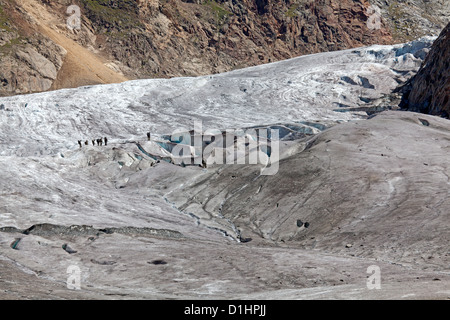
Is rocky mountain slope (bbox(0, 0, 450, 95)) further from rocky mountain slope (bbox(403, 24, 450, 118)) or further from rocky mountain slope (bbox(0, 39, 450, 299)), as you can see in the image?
rocky mountain slope (bbox(403, 24, 450, 118))

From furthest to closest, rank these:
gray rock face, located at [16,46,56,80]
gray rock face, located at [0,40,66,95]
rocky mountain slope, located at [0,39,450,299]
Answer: gray rock face, located at [16,46,56,80], gray rock face, located at [0,40,66,95], rocky mountain slope, located at [0,39,450,299]

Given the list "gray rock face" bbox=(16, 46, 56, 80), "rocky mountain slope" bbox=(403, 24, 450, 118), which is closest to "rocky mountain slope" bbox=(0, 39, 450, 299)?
"rocky mountain slope" bbox=(403, 24, 450, 118)

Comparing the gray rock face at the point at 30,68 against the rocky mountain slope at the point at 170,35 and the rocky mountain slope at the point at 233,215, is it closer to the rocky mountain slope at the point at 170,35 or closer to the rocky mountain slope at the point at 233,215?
the rocky mountain slope at the point at 170,35

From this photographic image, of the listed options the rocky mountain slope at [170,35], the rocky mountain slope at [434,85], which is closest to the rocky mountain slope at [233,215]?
the rocky mountain slope at [434,85]

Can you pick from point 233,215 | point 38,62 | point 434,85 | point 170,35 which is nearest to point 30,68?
point 38,62

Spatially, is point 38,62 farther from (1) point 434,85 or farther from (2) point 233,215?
(2) point 233,215
